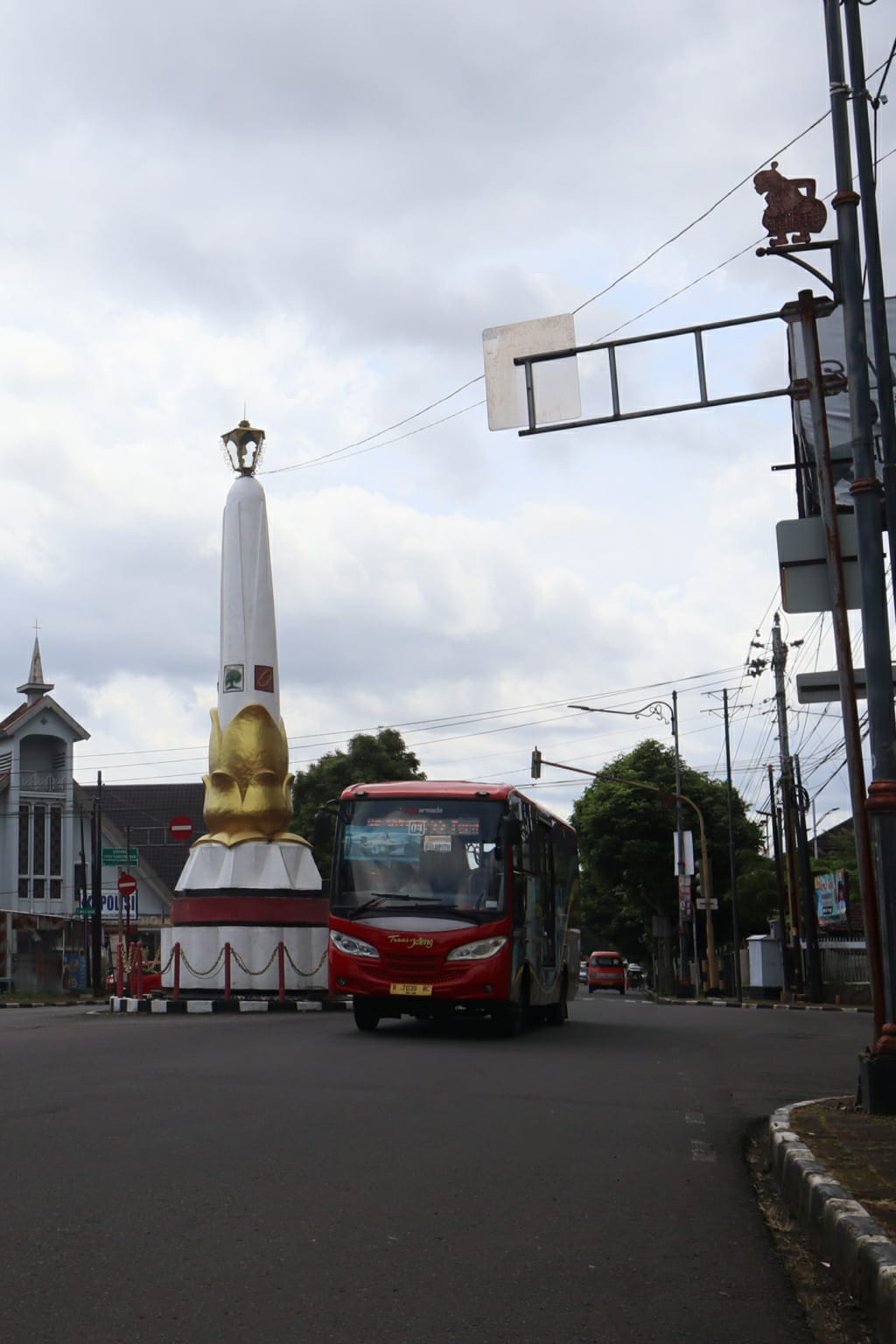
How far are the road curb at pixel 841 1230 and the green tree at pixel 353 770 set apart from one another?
50175 mm

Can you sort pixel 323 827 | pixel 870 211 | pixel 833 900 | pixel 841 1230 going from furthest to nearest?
pixel 833 900, pixel 323 827, pixel 870 211, pixel 841 1230

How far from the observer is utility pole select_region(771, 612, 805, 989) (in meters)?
40.1

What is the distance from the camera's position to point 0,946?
4300 centimetres

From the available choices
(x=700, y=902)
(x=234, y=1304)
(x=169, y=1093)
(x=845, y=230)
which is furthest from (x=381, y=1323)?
(x=700, y=902)

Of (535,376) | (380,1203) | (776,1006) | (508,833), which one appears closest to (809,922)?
(776,1006)

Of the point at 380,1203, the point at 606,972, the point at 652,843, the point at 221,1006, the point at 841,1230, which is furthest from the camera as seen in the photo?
the point at 606,972

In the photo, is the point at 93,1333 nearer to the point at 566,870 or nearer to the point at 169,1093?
the point at 169,1093

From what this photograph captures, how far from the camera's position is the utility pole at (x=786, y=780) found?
40062 millimetres

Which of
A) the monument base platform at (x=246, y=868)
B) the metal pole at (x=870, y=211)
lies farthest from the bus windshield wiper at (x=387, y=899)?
the monument base platform at (x=246, y=868)

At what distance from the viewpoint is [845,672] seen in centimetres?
1031

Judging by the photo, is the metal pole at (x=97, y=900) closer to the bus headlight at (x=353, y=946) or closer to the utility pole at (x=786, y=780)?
the utility pole at (x=786, y=780)

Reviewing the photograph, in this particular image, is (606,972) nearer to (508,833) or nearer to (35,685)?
(35,685)

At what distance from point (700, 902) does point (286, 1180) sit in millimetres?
41941

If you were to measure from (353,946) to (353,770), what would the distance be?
41.8 meters
